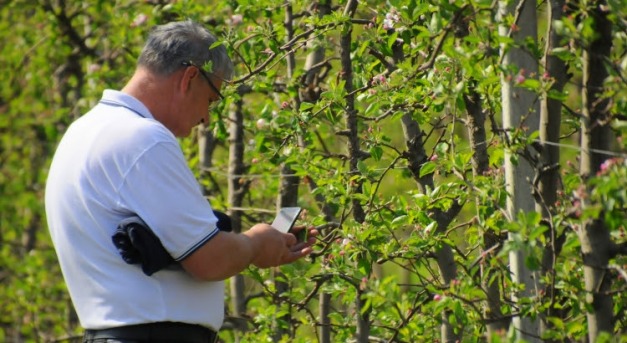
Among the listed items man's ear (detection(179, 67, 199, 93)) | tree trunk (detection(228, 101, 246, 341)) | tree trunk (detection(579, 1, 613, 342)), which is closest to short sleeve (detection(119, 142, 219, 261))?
man's ear (detection(179, 67, 199, 93))

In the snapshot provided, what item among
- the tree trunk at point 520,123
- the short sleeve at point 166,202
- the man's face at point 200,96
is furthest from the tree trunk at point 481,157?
the short sleeve at point 166,202

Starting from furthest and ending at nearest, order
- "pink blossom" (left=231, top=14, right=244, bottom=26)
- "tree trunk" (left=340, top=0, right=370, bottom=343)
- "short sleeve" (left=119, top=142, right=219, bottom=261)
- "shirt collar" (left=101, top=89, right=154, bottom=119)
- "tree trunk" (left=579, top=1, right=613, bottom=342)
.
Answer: "pink blossom" (left=231, top=14, right=244, bottom=26), "tree trunk" (left=340, top=0, right=370, bottom=343), "shirt collar" (left=101, top=89, right=154, bottom=119), "short sleeve" (left=119, top=142, right=219, bottom=261), "tree trunk" (left=579, top=1, right=613, bottom=342)

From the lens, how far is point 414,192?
4.52m

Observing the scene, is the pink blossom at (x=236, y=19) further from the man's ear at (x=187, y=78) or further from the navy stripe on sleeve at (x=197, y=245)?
the navy stripe on sleeve at (x=197, y=245)

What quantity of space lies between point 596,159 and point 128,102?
57.2 inches

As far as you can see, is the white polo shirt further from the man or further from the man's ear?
the man's ear

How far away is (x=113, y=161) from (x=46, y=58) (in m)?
6.30

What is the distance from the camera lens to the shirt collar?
12.1ft

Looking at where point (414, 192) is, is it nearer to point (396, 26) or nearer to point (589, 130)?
point (396, 26)

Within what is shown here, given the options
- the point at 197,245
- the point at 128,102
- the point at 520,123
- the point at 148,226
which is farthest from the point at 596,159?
the point at 128,102

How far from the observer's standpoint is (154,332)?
3541 mm

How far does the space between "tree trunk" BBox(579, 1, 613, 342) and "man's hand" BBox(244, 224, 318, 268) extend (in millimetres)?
899

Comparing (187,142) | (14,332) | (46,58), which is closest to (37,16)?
(46,58)

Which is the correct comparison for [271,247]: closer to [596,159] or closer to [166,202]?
[166,202]
